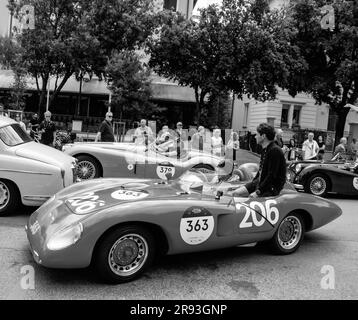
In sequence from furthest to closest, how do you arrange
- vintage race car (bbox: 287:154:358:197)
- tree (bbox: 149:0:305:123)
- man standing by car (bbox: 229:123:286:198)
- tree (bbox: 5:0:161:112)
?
tree (bbox: 5:0:161:112) < tree (bbox: 149:0:305:123) < vintage race car (bbox: 287:154:358:197) < man standing by car (bbox: 229:123:286:198)

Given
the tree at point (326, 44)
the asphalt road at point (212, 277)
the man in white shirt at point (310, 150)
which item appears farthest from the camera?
the tree at point (326, 44)

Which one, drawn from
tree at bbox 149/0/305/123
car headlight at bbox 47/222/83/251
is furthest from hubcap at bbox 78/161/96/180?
tree at bbox 149/0/305/123

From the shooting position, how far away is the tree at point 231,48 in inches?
726

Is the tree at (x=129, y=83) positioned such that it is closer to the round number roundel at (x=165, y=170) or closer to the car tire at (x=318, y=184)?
the round number roundel at (x=165, y=170)

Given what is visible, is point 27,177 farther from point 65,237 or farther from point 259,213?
point 259,213

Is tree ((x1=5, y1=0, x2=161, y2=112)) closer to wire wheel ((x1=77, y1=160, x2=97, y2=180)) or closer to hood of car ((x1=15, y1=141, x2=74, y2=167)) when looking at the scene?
wire wheel ((x1=77, y1=160, x2=97, y2=180))

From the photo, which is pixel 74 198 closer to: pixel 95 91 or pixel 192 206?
pixel 192 206

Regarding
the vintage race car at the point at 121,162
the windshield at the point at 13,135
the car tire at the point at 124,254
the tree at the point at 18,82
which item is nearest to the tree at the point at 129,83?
the tree at the point at 18,82

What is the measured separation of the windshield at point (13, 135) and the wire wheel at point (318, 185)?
6.52 metres

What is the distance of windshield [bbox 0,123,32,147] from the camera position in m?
6.44

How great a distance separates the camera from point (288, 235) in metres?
5.18

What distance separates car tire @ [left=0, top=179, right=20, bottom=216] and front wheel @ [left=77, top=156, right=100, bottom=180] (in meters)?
2.57

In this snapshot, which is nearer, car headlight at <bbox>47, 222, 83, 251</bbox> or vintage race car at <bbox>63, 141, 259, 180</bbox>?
car headlight at <bbox>47, 222, 83, 251</bbox>

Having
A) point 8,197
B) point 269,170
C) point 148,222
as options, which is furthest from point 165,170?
point 148,222
